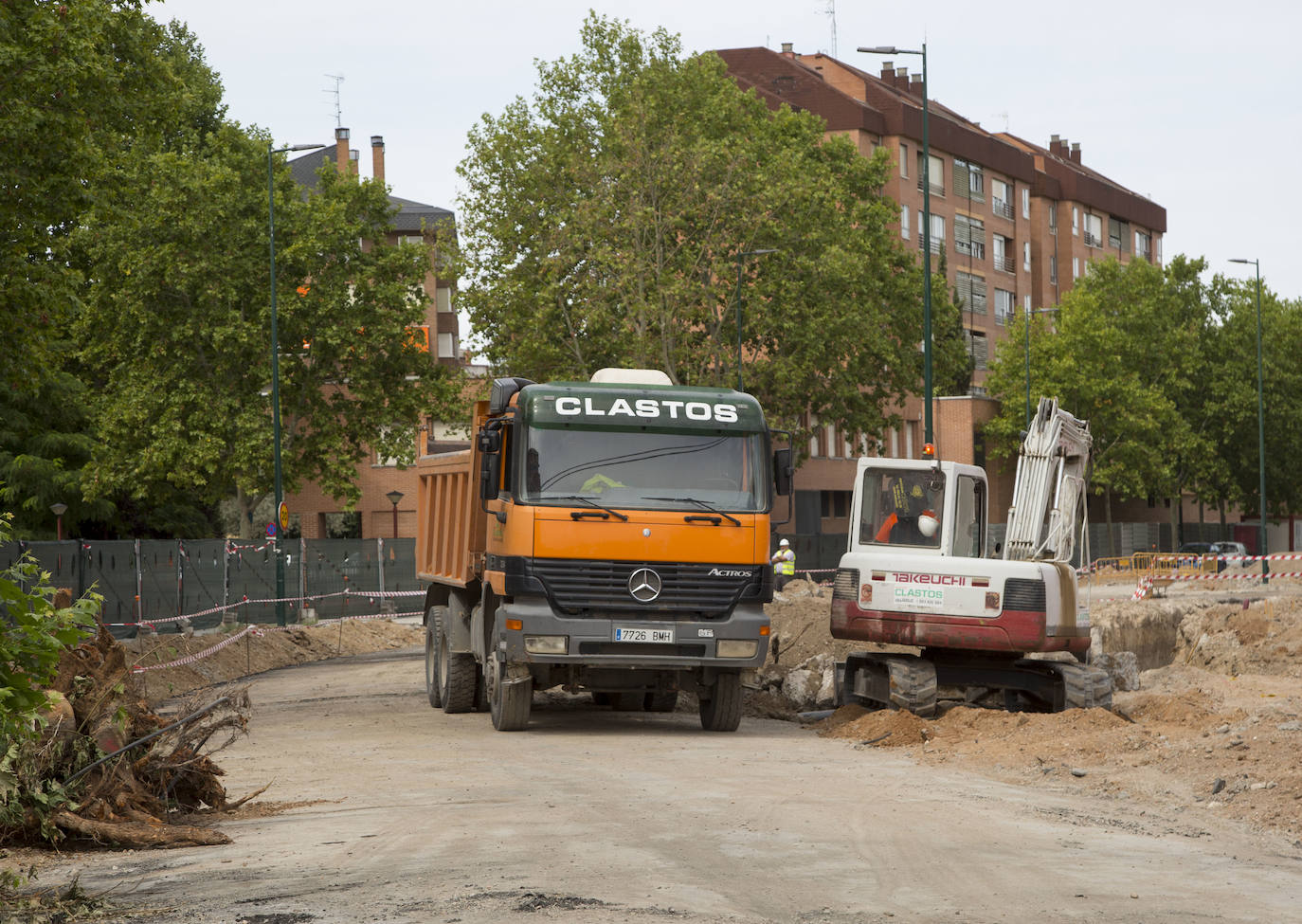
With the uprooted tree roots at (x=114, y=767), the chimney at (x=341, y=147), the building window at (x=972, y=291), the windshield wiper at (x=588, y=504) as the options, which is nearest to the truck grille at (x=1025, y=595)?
the windshield wiper at (x=588, y=504)

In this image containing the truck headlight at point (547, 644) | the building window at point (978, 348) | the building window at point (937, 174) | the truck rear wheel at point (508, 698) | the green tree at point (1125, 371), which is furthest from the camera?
the building window at point (978, 348)

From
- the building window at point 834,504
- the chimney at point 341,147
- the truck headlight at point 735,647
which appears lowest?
the truck headlight at point 735,647

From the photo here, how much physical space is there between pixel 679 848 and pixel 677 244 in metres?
39.7

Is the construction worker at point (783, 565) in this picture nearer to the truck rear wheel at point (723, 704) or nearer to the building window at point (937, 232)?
the truck rear wheel at point (723, 704)

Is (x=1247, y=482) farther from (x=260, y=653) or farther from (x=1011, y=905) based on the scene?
(x=1011, y=905)

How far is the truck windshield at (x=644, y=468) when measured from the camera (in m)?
15.4

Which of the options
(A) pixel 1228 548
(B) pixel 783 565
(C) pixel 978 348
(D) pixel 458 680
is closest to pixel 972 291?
(C) pixel 978 348

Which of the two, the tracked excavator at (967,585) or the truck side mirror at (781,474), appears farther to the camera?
the tracked excavator at (967,585)

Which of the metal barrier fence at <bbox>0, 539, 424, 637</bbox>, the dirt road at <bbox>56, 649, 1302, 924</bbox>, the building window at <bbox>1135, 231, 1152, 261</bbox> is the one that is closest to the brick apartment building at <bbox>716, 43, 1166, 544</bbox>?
the building window at <bbox>1135, 231, 1152, 261</bbox>

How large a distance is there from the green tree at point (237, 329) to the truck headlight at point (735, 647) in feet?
116

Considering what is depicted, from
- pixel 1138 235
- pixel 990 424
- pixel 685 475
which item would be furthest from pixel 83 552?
pixel 1138 235

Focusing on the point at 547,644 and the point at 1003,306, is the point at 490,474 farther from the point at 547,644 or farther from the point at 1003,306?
the point at 1003,306

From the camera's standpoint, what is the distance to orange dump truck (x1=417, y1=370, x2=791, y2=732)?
15227 millimetres

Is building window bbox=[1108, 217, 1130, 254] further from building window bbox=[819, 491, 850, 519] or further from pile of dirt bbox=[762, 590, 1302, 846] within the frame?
pile of dirt bbox=[762, 590, 1302, 846]
